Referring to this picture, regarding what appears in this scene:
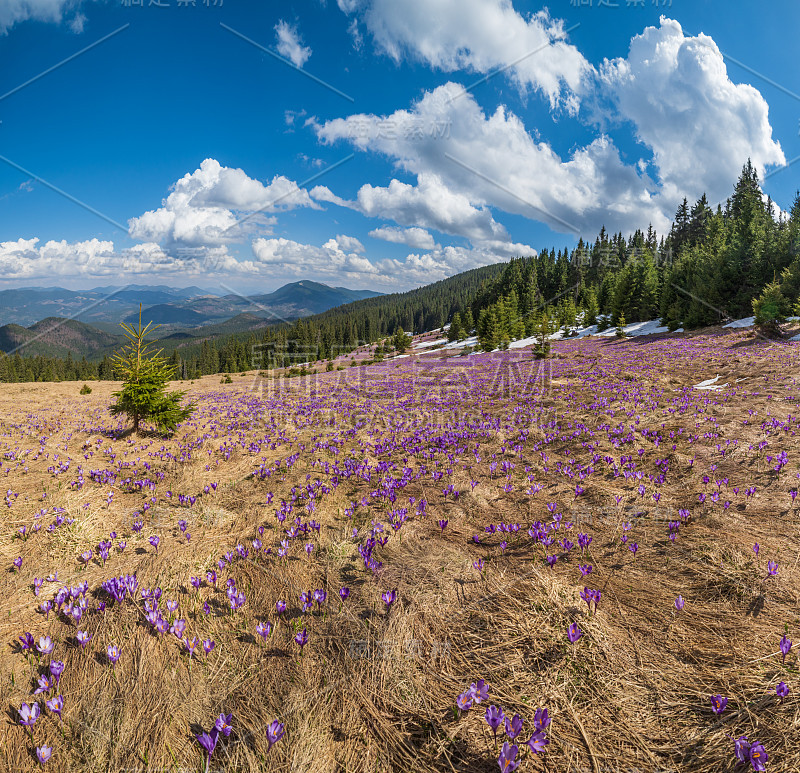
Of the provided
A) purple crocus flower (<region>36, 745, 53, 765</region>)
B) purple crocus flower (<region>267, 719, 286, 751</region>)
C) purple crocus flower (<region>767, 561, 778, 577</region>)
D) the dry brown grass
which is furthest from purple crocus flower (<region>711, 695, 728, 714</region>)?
purple crocus flower (<region>36, 745, 53, 765</region>)

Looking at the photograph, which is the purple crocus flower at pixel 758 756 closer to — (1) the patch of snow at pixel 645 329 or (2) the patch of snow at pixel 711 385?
(2) the patch of snow at pixel 711 385

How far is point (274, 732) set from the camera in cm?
225

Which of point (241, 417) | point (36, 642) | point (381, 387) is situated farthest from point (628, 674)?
point (381, 387)

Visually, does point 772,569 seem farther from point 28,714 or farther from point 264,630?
point 28,714

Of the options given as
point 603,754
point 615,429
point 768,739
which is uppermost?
point 615,429

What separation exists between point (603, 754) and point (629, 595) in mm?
1615

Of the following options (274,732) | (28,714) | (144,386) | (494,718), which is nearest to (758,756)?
(494,718)

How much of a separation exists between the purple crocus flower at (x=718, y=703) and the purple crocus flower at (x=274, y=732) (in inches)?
108

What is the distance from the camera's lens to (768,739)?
2.08m

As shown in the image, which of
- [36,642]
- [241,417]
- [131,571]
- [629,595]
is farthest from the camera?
[241,417]

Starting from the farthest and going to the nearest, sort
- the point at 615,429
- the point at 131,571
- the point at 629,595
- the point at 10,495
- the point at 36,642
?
the point at 615,429
the point at 10,495
the point at 131,571
the point at 629,595
the point at 36,642

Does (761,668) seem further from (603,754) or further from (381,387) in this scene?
(381,387)

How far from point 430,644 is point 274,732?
1.32 m

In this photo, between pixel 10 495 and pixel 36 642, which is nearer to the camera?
pixel 36 642
